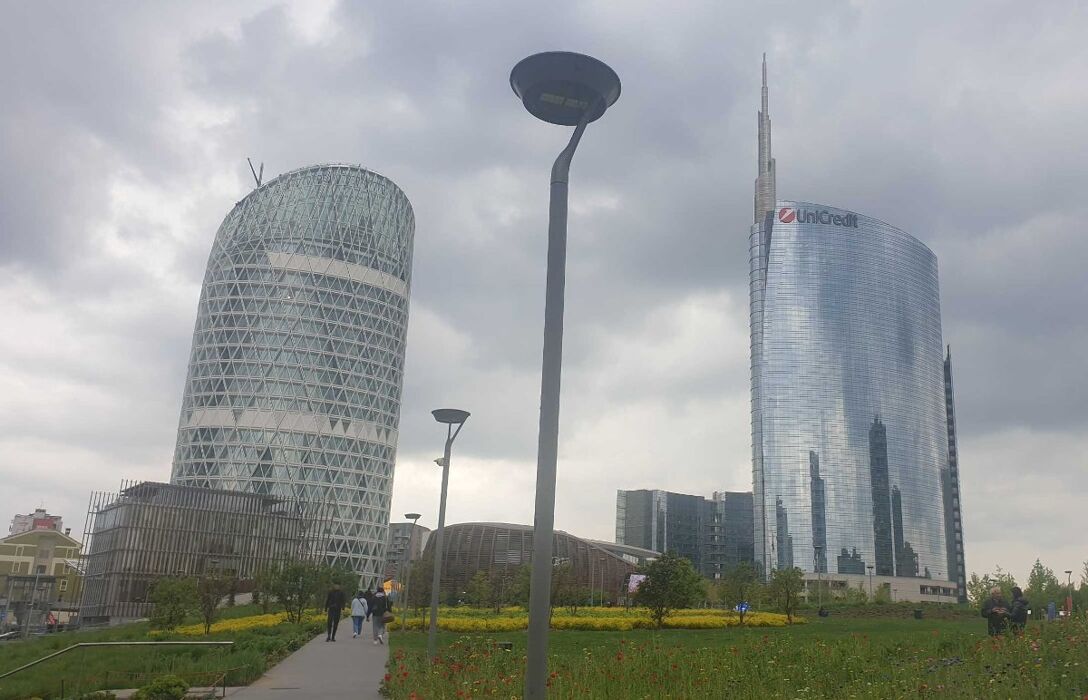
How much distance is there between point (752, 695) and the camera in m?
11.5

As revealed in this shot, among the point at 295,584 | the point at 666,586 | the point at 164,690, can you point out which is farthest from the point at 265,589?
the point at 164,690

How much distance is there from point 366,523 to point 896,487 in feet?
304

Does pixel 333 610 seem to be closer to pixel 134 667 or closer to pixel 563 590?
pixel 134 667

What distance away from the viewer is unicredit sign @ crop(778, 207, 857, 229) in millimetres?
160000

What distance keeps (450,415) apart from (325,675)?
9174 millimetres

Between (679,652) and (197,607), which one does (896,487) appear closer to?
(197,607)

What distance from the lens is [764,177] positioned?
177 meters

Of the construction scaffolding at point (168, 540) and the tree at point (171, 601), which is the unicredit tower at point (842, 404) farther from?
the tree at point (171, 601)

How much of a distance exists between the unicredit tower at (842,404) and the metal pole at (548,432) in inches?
5945

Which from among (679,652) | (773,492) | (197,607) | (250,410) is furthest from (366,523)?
(679,652)

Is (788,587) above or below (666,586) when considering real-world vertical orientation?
above

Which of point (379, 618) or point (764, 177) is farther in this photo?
point (764, 177)

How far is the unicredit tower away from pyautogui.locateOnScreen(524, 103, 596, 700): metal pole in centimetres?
15100

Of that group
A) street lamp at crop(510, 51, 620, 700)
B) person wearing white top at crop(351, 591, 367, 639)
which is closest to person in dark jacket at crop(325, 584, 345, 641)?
person wearing white top at crop(351, 591, 367, 639)
